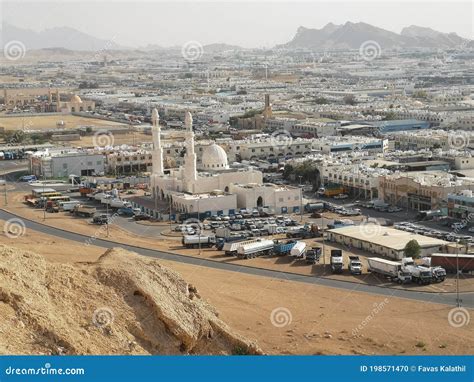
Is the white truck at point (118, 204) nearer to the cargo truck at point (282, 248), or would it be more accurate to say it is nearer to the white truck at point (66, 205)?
the white truck at point (66, 205)

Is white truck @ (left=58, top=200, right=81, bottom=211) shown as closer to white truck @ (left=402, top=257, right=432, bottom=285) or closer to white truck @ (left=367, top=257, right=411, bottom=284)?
white truck @ (left=367, top=257, right=411, bottom=284)

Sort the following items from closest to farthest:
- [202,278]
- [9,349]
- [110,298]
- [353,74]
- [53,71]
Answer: [9,349] < [110,298] < [202,278] < [353,74] < [53,71]

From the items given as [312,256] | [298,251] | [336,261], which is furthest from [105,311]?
[298,251]

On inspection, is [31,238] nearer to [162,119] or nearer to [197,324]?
[197,324]

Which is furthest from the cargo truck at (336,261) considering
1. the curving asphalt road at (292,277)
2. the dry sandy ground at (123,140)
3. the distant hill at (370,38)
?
the distant hill at (370,38)

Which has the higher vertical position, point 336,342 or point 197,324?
point 197,324

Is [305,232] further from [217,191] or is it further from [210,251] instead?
[217,191]

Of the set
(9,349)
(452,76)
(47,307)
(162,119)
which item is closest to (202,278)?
(47,307)
